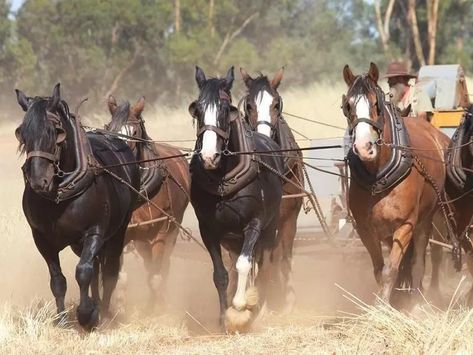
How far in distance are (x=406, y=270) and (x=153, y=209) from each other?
2739 millimetres

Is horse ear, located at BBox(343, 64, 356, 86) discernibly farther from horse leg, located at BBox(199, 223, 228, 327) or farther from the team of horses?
horse leg, located at BBox(199, 223, 228, 327)

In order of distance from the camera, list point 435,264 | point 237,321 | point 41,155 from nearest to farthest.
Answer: point 41,155, point 237,321, point 435,264

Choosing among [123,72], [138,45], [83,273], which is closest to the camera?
[83,273]

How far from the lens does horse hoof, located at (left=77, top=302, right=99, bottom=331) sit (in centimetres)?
745

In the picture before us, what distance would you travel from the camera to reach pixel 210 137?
24.2ft

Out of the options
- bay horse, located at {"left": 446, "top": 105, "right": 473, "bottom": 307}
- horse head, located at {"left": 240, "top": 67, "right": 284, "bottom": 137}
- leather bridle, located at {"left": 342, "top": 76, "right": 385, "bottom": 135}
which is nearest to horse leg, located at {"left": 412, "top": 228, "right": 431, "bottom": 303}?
bay horse, located at {"left": 446, "top": 105, "right": 473, "bottom": 307}

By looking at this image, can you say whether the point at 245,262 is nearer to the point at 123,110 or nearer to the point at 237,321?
the point at 237,321

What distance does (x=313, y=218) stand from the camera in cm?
1586

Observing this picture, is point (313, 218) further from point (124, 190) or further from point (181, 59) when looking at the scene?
point (181, 59)

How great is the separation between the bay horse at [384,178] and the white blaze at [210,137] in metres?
1.01

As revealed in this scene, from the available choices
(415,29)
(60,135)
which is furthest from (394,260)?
(415,29)

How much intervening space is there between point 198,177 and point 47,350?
1982 millimetres

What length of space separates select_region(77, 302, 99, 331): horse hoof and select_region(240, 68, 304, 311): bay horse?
2546mm

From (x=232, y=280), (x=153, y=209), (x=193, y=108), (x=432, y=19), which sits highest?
(x=432, y=19)
